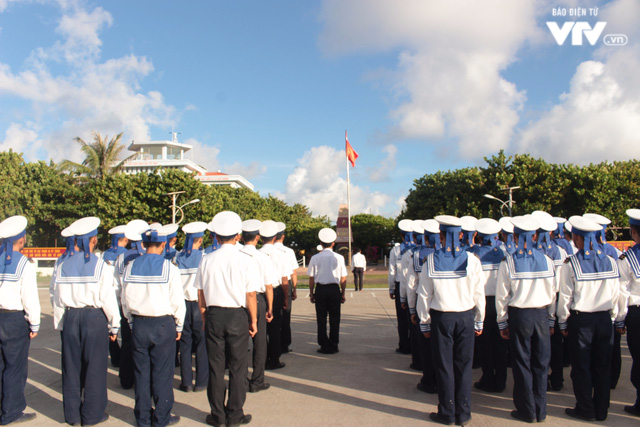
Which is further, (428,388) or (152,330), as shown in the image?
(428,388)

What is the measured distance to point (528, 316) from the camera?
4.50 metres

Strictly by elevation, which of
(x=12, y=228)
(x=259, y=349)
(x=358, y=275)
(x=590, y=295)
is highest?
(x=12, y=228)

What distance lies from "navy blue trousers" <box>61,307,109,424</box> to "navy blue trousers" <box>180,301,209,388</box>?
1114mm

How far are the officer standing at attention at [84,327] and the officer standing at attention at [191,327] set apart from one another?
1.08m

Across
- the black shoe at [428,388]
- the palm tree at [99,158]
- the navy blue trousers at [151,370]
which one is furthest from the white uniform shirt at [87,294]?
the palm tree at [99,158]

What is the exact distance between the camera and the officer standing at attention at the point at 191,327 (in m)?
5.56

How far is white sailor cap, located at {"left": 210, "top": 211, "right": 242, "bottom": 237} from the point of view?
4.59 metres

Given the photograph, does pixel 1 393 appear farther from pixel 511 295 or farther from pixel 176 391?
pixel 511 295

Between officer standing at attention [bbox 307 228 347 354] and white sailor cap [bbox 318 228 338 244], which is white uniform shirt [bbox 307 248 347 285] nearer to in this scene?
officer standing at attention [bbox 307 228 347 354]

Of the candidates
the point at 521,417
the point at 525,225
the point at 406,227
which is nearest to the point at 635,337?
the point at 521,417

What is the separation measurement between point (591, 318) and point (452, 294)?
1476 mm

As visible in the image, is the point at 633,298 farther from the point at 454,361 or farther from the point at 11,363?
the point at 11,363

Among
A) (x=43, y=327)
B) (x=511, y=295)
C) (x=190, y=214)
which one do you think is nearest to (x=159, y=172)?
(x=190, y=214)

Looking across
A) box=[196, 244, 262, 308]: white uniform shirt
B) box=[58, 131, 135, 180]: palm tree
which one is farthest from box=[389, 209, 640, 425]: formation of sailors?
box=[58, 131, 135, 180]: palm tree
